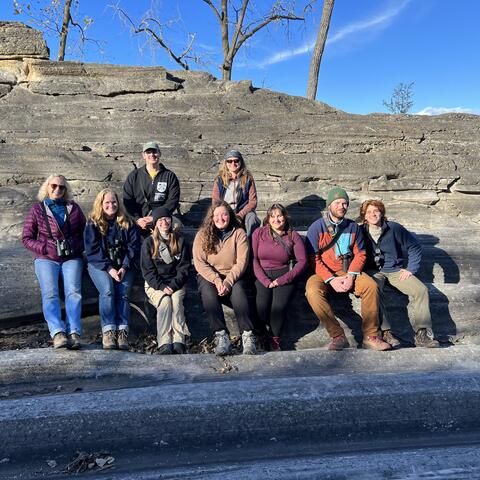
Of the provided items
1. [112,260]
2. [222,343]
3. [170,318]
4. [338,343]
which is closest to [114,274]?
[112,260]

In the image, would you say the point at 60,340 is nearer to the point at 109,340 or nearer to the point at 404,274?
the point at 109,340

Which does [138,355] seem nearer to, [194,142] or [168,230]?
[168,230]

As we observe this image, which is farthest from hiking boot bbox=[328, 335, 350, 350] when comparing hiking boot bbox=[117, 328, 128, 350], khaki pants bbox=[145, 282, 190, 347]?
hiking boot bbox=[117, 328, 128, 350]

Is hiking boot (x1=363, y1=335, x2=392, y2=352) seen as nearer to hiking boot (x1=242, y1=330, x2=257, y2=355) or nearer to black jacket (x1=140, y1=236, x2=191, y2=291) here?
hiking boot (x1=242, y1=330, x2=257, y2=355)

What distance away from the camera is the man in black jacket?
286 inches

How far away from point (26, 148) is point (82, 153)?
1.01 m

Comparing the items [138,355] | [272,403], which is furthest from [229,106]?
[272,403]

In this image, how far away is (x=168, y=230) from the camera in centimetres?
618

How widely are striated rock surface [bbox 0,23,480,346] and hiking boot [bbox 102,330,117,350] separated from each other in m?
3.04

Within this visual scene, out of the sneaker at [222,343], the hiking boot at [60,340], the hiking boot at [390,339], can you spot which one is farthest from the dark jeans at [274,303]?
the hiking boot at [60,340]

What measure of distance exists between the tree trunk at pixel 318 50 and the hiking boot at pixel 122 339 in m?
10.8

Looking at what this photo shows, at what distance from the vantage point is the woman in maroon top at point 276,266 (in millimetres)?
6062

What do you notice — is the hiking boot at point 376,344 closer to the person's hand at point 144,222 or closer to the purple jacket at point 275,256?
the purple jacket at point 275,256

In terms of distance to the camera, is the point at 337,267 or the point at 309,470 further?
the point at 337,267
